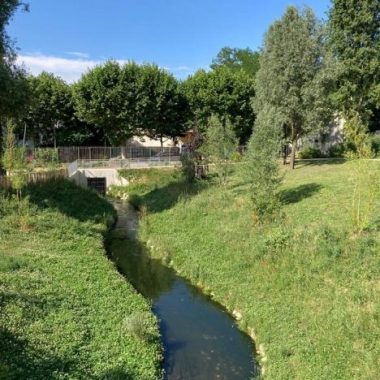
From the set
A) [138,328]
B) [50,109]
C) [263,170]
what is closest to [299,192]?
[263,170]

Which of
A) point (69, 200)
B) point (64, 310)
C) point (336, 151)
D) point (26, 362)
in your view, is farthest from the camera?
point (336, 151)

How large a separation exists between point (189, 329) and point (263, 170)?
8407mm

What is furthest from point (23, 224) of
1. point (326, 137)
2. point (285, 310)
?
point (326, 137)

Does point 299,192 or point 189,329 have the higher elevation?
point 299,192

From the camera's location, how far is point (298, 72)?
30.5m

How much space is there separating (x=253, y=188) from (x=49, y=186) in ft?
48.3

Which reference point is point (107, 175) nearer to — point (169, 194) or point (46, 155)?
point (46, 155)

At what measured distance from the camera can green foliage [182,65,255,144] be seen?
4969 cm

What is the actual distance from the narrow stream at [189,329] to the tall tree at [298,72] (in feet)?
54.8

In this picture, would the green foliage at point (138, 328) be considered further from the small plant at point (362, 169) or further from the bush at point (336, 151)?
the bush at point (336, 151)

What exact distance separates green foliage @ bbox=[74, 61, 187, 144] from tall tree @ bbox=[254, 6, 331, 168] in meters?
17.8

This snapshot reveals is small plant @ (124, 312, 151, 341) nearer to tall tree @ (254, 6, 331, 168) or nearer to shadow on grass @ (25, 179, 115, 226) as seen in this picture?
shadow on grass @ (25, 179, 115, 226)

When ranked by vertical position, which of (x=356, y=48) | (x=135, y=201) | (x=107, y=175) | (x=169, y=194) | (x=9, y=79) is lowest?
(x=135, y=201)

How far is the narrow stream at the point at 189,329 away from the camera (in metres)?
11.4
